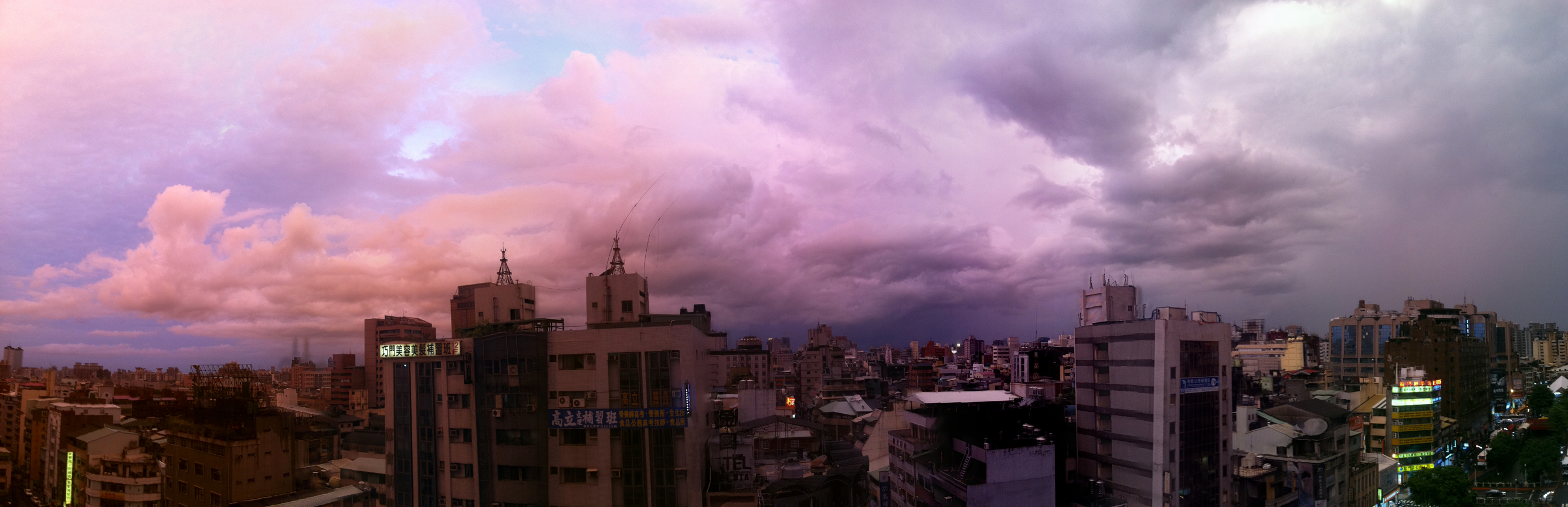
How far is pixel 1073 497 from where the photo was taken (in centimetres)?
5344

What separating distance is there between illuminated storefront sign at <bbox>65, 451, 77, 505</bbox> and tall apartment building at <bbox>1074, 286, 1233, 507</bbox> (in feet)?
287

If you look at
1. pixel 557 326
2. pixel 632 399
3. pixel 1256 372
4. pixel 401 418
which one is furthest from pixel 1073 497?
pixel 1256 372

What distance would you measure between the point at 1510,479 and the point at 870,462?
77.4 m

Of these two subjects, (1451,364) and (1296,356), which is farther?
(1296,356)

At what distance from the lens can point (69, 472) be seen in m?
69.4

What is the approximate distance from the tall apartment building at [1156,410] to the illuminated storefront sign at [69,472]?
8760cm

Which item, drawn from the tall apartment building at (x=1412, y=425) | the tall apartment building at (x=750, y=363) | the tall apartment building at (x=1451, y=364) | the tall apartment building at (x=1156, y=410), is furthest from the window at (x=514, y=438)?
the tall apartment building at (x=1451, y=364)

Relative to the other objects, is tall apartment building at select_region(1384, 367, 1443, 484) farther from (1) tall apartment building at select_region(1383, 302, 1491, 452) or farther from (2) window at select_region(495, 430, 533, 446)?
(2) window at select_region(495, 430, 533, 446)

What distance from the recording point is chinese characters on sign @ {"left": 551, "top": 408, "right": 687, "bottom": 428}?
42.5 metres

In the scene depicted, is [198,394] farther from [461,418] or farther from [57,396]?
[57,396]

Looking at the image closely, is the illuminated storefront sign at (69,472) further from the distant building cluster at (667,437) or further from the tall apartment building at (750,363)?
the tall apartment building at (750,363)

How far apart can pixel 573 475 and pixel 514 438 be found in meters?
4.06

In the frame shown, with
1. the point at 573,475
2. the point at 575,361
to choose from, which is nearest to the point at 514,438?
the point at 573,475

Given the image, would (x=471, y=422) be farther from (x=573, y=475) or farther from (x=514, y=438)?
(x=573, y=475)
